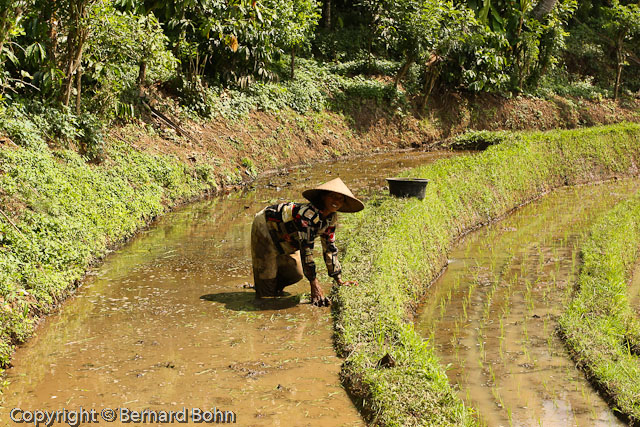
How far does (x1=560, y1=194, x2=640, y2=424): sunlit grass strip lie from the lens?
5174 mm

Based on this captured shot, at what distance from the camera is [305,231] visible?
613cm

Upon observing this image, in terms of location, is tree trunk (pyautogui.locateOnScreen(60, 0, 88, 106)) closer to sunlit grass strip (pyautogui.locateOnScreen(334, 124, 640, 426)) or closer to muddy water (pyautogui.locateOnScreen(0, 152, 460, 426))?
muddy water (pyautogui.locateOnScreen(0, 152, 460, 426))

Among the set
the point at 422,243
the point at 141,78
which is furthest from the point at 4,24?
the point at 141,78

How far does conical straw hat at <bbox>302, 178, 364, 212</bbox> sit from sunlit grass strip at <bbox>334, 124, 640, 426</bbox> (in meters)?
0.78

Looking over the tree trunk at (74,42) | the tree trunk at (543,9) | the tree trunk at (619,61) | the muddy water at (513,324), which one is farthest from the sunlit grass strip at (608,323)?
the tree trunk at (619,61)

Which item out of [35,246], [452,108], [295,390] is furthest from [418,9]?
[295,390]

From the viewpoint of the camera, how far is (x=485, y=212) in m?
12.0

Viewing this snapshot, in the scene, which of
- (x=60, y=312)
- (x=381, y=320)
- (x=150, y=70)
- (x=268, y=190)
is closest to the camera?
(x=381, y=320)

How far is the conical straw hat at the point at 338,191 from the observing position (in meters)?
5.86

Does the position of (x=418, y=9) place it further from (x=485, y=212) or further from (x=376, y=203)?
(x=376, y=203)

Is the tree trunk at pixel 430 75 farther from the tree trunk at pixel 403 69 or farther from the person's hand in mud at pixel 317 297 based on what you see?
the person's hand in mud at pixel 317 297

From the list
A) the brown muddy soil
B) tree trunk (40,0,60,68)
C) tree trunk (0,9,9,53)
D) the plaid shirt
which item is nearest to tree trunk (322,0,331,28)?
the brown muddy soil

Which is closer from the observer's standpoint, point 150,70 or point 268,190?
point 268,190

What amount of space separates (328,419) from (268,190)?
9.51 meters
